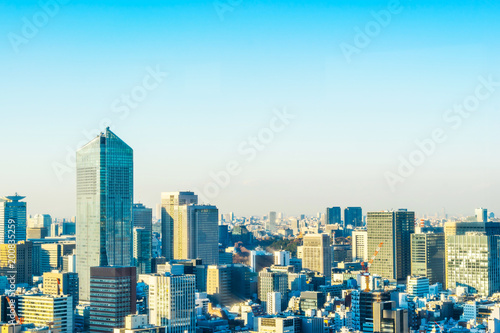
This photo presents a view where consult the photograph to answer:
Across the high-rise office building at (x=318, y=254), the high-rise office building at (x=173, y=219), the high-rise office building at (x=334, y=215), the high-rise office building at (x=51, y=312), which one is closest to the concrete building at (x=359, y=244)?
the high-rise office building at (x=318, y=254)

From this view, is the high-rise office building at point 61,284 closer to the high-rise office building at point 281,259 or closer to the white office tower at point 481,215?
the high-rise office building at point 281,259

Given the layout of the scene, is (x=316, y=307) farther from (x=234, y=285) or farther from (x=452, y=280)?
(x=452, y=280)

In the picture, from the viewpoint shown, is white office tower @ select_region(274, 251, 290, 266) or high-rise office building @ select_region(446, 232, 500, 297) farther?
white office tower @ select_region(274, 251, 290, 266)

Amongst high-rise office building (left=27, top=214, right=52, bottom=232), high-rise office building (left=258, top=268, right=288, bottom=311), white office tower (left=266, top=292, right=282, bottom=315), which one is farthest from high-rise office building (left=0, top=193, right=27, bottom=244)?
high-rise office building (left=27, top=214, right=52, bottom=232)

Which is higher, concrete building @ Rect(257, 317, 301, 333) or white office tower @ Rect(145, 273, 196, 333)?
white office tower @ Rect(145, 273, 196, 333)

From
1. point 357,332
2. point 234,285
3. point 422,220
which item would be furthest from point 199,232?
point 357,332

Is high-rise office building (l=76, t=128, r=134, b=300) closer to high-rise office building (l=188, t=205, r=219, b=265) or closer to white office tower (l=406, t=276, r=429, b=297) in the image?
high-rise office building (l=188, t=205, r=219, b=265)

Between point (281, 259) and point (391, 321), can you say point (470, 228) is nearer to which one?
point (281, 259)
